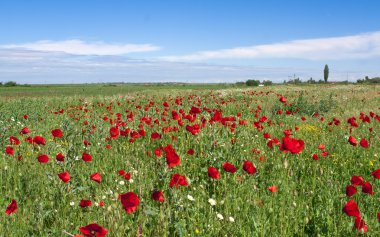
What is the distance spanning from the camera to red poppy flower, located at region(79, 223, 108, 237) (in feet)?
6.31

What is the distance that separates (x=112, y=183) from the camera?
4652mm

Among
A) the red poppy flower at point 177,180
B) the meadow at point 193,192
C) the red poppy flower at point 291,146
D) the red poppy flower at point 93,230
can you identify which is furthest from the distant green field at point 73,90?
the red poppy flower at point 93,230

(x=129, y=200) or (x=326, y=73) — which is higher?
(x=326, y=73)

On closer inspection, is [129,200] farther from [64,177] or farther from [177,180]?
[64,177]

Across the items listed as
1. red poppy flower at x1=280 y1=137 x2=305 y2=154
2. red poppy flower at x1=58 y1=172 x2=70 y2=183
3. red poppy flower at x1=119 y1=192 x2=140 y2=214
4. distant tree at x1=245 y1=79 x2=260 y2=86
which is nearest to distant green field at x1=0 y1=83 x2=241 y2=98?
distant tree at x1=245 y1=79 x2=260 y2=86

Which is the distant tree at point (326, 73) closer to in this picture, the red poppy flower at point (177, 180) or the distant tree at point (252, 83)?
the distant tree at point (252, 83)

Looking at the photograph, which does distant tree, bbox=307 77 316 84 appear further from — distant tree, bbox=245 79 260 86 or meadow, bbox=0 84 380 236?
meadow, bbox=0 84 380 236

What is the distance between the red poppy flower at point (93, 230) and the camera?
75.7 inches

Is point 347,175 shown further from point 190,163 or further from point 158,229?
point 158,229

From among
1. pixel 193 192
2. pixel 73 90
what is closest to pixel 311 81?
pixel 73 90

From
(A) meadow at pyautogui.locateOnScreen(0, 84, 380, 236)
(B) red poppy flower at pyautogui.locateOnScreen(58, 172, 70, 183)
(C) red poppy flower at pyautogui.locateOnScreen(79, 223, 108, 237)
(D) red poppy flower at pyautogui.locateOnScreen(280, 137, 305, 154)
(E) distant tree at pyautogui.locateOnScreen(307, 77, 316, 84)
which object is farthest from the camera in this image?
(E) distant tree at pyautogui.locateOnScreen(307, 77, 316, 84)

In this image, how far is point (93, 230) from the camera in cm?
195

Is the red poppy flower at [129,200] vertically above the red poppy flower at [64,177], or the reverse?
the red poppy flower at [129,200]

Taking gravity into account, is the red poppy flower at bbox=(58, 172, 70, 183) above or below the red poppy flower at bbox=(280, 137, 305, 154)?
below
